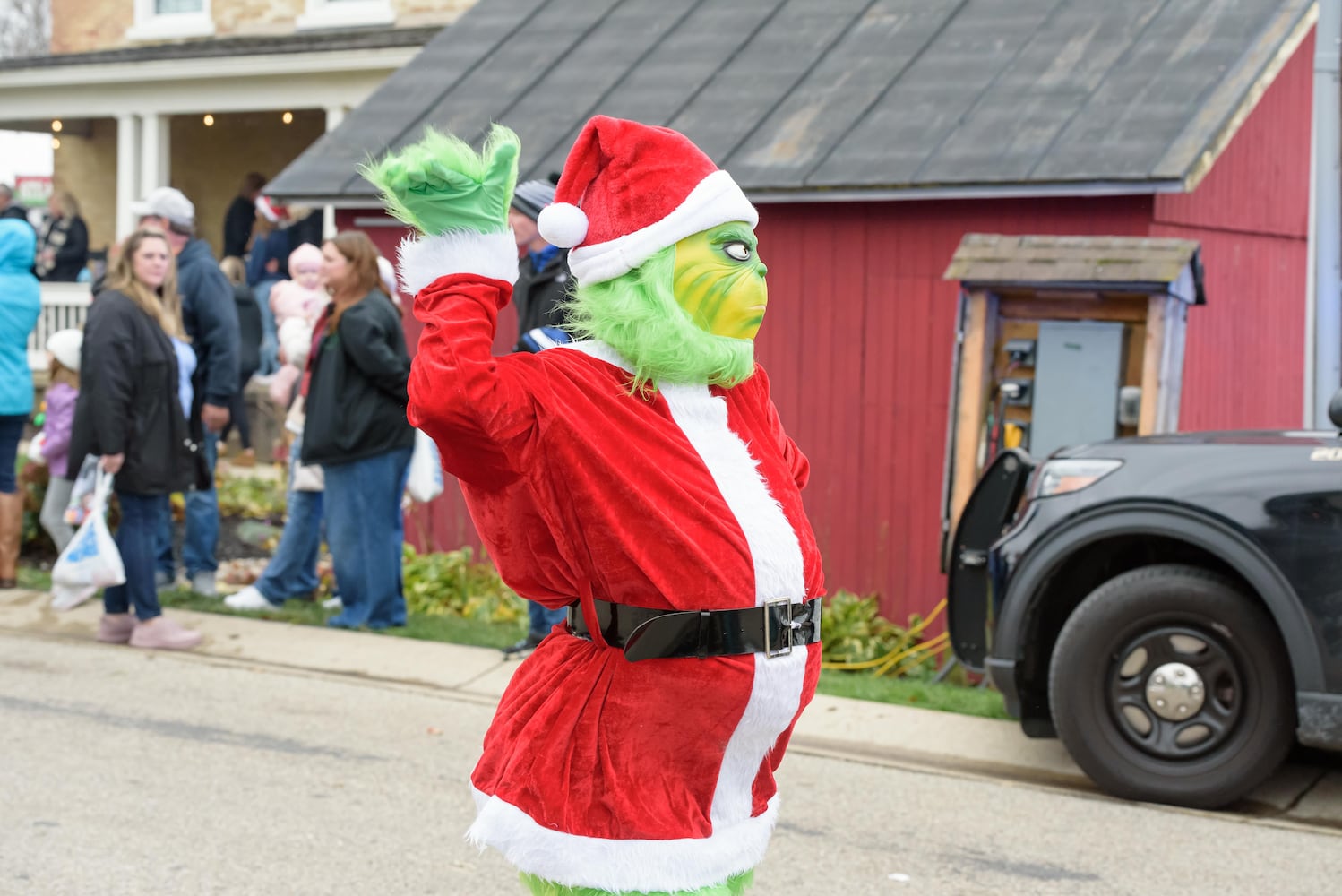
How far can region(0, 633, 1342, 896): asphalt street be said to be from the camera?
472 centimetres

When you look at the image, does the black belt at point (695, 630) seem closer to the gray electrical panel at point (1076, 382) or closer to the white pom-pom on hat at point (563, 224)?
the white pom-pom on hat at point (563, 224)

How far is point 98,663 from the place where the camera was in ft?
24.4

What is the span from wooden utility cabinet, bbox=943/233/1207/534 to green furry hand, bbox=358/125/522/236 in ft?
16.8

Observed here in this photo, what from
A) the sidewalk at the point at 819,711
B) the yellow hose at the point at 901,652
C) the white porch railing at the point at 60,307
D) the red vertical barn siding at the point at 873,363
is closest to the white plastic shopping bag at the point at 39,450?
the sidewalk at the point at 819,711

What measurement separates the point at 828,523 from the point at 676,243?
6336mm

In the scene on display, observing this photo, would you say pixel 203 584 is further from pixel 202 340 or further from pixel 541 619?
pixel 541 619

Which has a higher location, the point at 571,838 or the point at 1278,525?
the point at 1278,525

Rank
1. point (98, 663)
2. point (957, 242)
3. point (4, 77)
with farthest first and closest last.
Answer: point (4, 77) < point (957, 242) < point (98, 663)

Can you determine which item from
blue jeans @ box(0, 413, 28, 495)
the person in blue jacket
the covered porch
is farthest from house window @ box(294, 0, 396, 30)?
blue jeans @ box(0, 413, 28, 495)

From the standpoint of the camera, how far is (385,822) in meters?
5.22

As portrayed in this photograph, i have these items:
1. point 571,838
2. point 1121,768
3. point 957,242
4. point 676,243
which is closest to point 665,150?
point 676,243

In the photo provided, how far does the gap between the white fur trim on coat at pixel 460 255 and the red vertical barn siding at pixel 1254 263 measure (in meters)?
6.13

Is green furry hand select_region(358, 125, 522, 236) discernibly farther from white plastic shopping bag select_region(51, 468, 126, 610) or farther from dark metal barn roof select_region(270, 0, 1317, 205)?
dark metal barn roof select_region(270, 0, 1317, 205)

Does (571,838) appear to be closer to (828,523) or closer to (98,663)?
(98,663)
